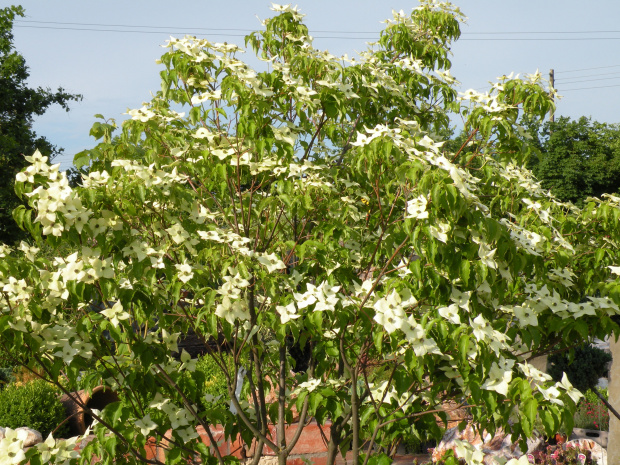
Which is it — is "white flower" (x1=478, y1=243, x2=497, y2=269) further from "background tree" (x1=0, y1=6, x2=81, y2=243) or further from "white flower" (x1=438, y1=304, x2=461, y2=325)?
"background tree" (x1=0, y1=6, x2=81, y2=243)

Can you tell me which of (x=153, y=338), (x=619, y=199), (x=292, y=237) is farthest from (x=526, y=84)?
(x=153, y=338)

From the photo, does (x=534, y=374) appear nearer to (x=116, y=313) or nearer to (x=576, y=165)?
(x=116, y=313)

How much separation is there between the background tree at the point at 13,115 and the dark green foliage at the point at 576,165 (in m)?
14.2

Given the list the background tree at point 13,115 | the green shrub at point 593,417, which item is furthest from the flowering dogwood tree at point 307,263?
the background tree at point 13,115

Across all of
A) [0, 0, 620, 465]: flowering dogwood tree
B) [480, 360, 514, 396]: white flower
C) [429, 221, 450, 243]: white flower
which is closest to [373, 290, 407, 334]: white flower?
[0, 0, 620, 465]: flowering dogwood tree

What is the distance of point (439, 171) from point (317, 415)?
123cm

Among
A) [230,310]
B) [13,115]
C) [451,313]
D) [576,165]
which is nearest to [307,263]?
[230,310]

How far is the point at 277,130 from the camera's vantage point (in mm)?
2908

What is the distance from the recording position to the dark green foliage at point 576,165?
20328mm

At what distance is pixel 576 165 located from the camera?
20484 mm

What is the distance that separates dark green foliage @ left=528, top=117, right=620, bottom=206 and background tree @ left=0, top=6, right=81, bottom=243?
1422cm

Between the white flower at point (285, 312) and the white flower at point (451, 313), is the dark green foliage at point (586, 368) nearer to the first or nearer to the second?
the white flower at point (451, 313)

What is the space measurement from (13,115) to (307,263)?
15.4 metres

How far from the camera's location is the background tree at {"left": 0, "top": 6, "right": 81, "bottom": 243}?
1468 cm
